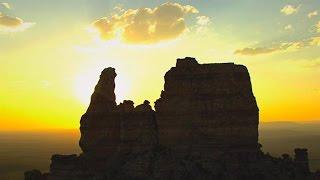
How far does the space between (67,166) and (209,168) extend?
74.7 ft

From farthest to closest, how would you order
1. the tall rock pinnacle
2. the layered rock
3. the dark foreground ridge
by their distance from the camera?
1. the tall rock pinnacle
2. the layered rock
3. the dark foreground ridge

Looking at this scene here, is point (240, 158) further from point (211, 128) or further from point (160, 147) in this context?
point (160, 147)

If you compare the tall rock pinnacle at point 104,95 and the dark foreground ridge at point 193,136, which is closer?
the dark foreground ridge at point 193,136

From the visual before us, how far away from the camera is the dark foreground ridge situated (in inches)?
3012

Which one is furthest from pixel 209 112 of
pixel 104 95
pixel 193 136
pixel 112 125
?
pixel 104 95

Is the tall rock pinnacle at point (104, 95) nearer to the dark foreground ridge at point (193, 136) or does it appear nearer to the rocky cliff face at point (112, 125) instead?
the rocky cliff face at point (112, 125)

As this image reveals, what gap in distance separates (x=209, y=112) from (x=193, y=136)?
4.60m

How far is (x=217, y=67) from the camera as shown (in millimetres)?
81000

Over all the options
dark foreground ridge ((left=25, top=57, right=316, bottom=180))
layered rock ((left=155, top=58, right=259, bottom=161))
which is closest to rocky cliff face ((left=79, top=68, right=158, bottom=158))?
dark foreground ridge ((left=25, top=57, right=316, bottom=180))

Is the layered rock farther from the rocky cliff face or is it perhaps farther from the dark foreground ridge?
the rocky cliff face

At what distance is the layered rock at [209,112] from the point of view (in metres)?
79.2

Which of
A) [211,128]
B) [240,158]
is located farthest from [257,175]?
[211,128]

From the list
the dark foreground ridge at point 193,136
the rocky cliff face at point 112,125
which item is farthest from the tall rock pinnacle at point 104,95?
the dark foreground ridge at point 193,136

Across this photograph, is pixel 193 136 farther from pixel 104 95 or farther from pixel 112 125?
pixel 104 95
